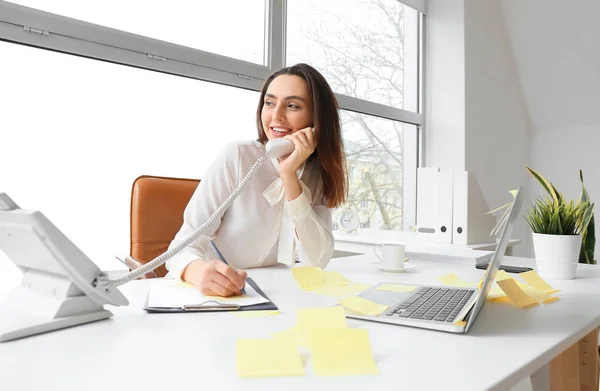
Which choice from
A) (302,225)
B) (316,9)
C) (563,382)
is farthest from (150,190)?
(316,9)

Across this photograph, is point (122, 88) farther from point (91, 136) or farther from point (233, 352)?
point (233, 352)

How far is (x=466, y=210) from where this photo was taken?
7.79 feet

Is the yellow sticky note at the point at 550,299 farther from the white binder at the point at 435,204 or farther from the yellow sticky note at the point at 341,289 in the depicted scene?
the white binder at the point at 435,204

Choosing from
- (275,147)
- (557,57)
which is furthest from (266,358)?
(557,57)

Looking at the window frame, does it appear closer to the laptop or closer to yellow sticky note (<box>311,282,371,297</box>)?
yellow sticky note (<box>311,282,371,297</box>)

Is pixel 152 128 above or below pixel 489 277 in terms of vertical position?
above

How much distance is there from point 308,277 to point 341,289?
0.28 ft

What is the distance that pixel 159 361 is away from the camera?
21.0 inches

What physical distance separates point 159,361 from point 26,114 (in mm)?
1717

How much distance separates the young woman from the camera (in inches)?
53.0

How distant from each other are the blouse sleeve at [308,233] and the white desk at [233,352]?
1.73ft

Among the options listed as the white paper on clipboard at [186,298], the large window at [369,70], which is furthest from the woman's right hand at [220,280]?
the large window at [369,70]

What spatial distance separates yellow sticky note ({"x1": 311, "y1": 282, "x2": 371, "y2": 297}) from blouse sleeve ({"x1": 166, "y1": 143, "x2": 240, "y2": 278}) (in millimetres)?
378

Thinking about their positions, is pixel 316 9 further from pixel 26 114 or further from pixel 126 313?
pixel 126 313
